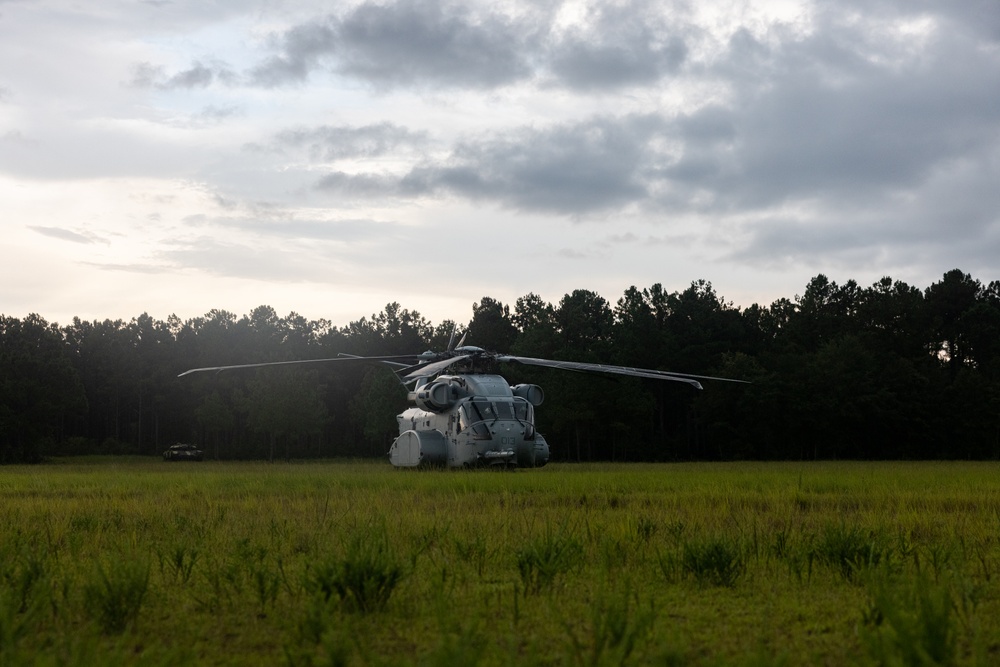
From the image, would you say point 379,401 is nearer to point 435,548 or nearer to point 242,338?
point 242,338

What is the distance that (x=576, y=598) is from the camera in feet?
22.2

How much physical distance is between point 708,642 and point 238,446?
78754 millimetres

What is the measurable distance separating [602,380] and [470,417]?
46.0 meters

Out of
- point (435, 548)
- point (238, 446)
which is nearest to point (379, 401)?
point (238, 446)

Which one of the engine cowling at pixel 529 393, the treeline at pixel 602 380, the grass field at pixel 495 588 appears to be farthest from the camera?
the treeline at pixel 602 380

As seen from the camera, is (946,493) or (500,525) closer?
(500,525)

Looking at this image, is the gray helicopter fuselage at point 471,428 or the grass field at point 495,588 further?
the gray helicopter fuselage at point 471,428

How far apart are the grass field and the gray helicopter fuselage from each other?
44.8ft

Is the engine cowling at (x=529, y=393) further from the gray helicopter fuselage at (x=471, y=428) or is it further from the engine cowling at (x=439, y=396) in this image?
the engine cowling at (x=439, y=396)

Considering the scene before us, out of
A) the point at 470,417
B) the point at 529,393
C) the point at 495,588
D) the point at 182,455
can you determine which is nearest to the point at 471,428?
the point at 470,417

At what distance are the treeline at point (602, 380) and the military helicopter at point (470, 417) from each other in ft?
131

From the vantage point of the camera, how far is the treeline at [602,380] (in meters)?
68.7

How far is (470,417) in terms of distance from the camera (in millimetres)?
27156

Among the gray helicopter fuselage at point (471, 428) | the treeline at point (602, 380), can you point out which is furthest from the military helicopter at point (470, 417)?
the treeline at point (602, 380)
